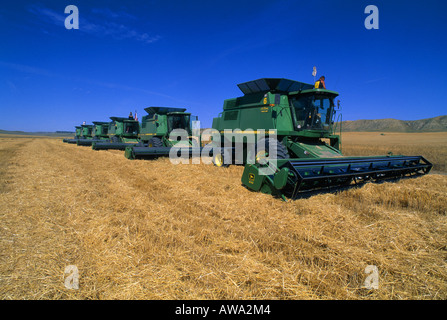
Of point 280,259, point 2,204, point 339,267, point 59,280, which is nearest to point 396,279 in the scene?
point 339,267

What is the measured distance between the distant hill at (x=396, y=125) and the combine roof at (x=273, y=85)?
452ft

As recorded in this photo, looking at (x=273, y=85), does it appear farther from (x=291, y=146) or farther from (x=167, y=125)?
(x=167, y=125)

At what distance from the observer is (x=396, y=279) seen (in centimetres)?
210

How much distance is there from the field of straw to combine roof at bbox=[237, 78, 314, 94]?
14.4ft

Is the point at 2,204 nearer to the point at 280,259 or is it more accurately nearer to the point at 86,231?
the point at 86,231

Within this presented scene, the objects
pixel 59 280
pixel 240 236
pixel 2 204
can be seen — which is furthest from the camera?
pixel 2 204

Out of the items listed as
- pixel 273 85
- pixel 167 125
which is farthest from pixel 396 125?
pixel 273 85

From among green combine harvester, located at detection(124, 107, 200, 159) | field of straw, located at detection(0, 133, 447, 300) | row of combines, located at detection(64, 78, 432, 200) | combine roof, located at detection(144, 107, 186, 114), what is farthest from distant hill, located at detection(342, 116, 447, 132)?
field of straw, located at detection(0, 133, 447, 300)

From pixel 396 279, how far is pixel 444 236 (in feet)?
5.08

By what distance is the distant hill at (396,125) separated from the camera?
124 metres

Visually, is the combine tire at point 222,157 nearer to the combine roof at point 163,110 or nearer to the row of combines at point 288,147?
the row of combines at point 288,147

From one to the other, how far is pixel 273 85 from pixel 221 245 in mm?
6261
